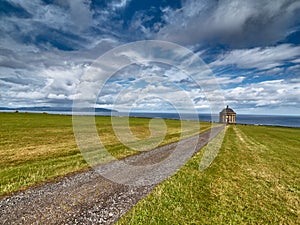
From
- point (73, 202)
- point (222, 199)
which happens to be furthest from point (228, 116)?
point (73, 202)

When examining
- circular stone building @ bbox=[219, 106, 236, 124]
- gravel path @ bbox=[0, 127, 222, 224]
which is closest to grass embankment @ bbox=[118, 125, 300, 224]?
gravel path @ bbox=[0, 127, 222, 224]

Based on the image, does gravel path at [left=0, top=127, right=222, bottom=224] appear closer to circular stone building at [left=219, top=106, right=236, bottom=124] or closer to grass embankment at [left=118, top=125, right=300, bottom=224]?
grass embankment at [left=118, top=125, right=300, bottom=224]

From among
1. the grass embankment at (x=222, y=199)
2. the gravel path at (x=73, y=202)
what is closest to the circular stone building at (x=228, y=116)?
the grass embankment at (x=222, y=199)

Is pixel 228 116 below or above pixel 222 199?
above

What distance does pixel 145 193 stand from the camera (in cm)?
927

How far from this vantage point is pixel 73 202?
8031 mm

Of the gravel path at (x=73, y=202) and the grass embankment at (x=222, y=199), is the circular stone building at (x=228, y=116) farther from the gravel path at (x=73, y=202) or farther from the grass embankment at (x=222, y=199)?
the gravel path at (x=73, y=202)

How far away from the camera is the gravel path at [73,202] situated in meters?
6.81

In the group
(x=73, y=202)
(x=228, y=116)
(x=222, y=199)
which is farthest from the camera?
(x=228, y=116)

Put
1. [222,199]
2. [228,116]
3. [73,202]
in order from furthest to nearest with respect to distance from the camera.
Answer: [228,116] < [222,199] < [73,202]

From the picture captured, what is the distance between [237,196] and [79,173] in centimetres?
939

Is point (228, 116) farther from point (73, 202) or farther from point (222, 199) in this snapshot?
point (73, 202)

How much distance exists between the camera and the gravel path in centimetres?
681

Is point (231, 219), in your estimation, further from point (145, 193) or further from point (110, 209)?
point (110, 209)
